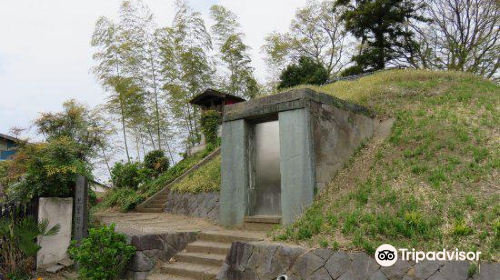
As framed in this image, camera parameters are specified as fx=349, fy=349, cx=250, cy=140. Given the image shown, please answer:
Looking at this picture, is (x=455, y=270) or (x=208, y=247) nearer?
(x=455, y=270)

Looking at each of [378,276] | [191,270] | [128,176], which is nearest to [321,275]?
[378,276]

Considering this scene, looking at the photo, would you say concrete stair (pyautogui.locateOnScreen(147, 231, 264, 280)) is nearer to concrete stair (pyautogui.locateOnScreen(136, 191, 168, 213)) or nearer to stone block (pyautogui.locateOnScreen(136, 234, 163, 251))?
stone block (pyautogui.locateOnScreen(136, 234, 163, 251))

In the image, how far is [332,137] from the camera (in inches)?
258

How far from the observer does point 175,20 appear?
1645 cm

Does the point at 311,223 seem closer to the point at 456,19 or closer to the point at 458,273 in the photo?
the point at 458,273

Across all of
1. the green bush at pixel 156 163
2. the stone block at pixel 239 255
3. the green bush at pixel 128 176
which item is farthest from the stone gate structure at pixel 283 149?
the green bush at pixel 156 163

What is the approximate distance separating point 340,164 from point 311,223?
199 centimetres

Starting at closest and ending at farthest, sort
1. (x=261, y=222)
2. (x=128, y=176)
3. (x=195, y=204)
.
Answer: (x=261, y=222) < (x=195, y=204) < (x=128, y=176)

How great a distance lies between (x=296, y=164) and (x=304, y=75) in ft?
40.7

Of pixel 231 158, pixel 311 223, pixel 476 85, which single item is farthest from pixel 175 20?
pixel 311 223

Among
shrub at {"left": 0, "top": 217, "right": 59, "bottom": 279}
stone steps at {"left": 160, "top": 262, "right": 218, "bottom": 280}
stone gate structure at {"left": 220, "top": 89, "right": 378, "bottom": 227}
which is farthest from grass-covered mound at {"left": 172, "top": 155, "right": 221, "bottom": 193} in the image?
shrub at {"left": 0, "top": 217, "right": 59, "bottom": 279}

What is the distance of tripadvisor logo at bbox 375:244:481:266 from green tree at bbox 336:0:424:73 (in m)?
15.4

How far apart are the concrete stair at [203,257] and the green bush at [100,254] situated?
62cm

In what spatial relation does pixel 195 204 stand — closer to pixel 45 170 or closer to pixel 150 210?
Result: pixel 150 210
